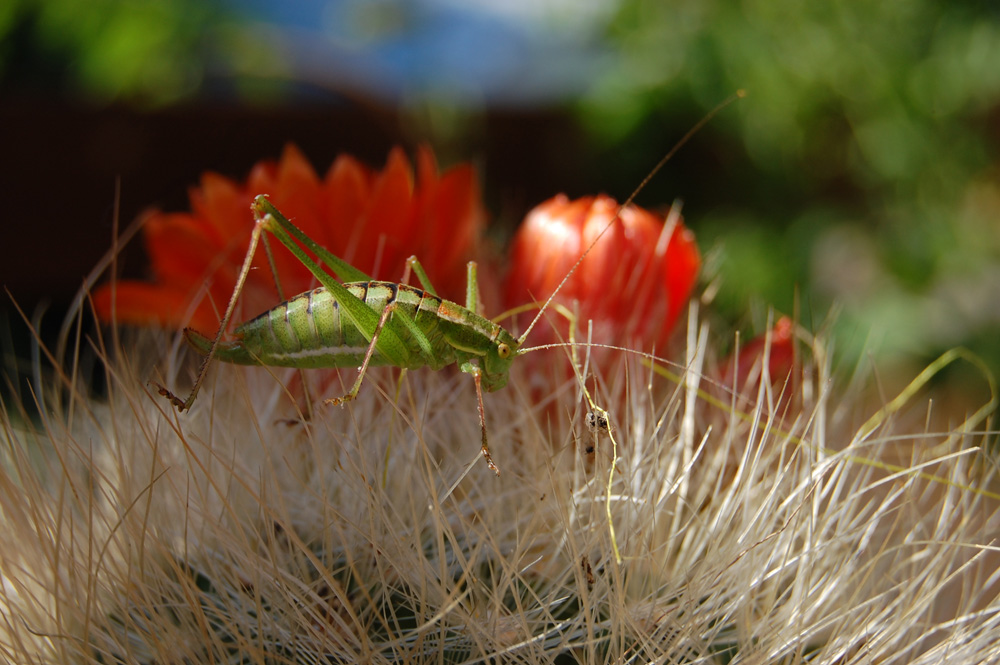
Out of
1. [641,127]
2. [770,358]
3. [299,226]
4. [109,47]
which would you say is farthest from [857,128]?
[109,47]

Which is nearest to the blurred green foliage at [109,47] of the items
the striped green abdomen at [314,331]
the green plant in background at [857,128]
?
the green plant in background at [857,128]

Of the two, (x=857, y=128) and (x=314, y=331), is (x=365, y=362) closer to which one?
(x=314, y=331)

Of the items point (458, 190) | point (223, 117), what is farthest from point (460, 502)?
point (223, 117)

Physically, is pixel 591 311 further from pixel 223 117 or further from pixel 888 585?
pixel 223 117

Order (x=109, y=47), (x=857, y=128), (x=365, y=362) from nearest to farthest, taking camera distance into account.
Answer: (x=365, y=362)
(x=857, y=128)
(x=109, y=47)

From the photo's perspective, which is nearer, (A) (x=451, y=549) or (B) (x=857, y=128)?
(A) (x=451, y=549)

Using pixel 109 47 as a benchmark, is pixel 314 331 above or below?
below

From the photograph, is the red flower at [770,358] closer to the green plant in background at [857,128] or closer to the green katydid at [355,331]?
the green katydid at [355,331]
